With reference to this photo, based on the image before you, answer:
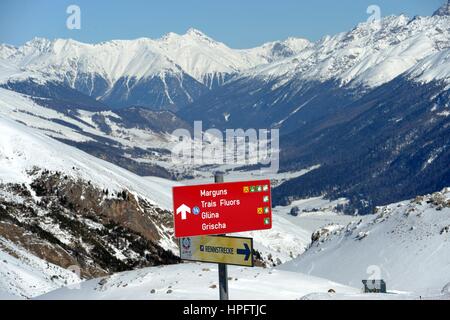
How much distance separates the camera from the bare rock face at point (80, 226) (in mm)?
128500

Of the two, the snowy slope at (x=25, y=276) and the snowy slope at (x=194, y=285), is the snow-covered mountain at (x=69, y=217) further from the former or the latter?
the snowy slope at (x=194, y=285)

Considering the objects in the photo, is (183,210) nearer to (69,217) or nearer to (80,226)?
(80,226)

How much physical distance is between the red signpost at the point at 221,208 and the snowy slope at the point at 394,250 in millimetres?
39050

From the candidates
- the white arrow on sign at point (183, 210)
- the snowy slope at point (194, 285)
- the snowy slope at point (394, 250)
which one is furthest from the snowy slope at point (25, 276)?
the white arrow on sign at point (183, 210)

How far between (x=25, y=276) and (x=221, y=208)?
6118cm

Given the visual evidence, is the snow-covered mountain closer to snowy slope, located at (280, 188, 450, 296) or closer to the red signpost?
snowy slope, located at (280, 188, 450, 296)

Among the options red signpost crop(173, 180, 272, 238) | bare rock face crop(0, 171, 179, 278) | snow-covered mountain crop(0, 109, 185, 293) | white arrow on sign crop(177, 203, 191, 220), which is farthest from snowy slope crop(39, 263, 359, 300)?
snow-covered mountain crop(0, 109, 185, 293)

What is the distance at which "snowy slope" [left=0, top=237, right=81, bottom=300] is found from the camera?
67787 millimetres

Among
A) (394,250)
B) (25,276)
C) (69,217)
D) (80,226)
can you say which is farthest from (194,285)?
(69,217)

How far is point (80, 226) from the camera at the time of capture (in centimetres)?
16200

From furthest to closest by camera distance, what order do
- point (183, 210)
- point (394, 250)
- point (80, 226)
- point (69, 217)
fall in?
point (69, 217) < point (80, 226) < point (394, 250) < point (183, 210)

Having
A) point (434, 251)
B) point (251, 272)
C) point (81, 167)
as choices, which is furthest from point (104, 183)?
point (251, 272)

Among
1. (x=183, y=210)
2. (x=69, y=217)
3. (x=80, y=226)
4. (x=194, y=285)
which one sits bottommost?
(x=194, y=285)

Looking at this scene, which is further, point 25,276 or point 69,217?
point 69,217
